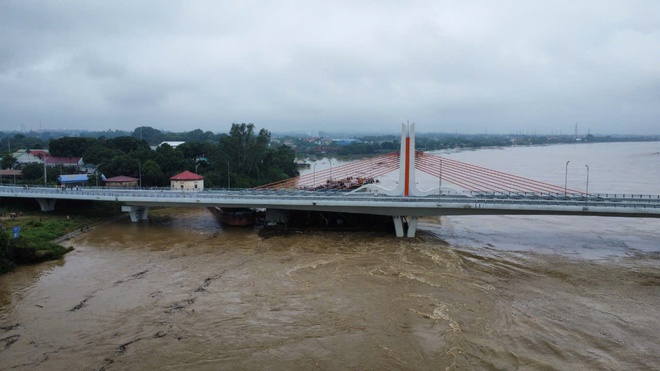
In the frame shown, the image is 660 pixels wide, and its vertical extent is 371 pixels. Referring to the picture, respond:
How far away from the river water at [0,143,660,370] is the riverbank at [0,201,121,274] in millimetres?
609

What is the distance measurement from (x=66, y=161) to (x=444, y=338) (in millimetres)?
41042

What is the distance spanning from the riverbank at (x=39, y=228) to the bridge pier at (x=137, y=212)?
1754mm

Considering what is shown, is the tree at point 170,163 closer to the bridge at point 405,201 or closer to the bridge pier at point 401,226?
the bridge at point 405,201

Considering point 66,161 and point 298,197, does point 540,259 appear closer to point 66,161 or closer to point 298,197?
point 298,197

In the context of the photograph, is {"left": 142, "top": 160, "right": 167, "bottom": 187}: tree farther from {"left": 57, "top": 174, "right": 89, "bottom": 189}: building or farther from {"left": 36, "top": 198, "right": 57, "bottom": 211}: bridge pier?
{"left": 36, "top": 198, "right": 57, "bottom": 211}: bridge pier

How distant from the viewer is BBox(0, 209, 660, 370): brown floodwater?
406 inches

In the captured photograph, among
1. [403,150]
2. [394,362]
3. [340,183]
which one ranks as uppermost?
[403,150]

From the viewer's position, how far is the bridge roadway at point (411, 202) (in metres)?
19.5

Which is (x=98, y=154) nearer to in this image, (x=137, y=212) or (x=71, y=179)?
(x=71, y=179)

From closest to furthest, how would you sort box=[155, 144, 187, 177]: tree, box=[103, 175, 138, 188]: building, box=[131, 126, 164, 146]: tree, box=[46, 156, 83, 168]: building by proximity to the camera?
box=[103, 175, 138, 188]: building
box=[155, 144, 187, 177]: tree
box=[46, 156, 83, 168]: building
box=[131, 126, 164, 146]: tree

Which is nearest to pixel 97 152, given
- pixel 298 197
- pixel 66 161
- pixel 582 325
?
pixel 66 161

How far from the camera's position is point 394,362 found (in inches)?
394

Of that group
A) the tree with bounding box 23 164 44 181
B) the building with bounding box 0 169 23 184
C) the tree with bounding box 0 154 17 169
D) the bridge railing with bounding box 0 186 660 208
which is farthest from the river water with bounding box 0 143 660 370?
the tree with bounding box 0 154 17 169

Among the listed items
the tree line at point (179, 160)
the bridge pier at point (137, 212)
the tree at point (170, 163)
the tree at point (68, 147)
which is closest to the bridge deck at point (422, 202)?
the bridge pier at point (137, 212)
